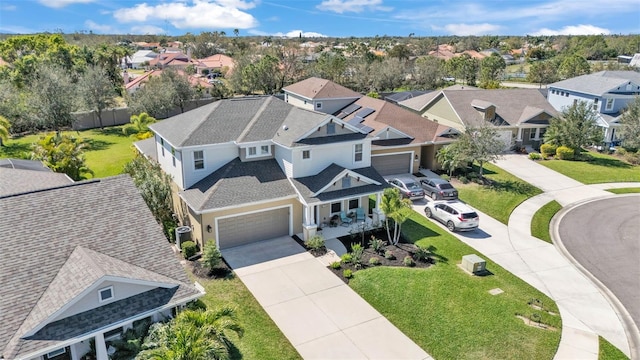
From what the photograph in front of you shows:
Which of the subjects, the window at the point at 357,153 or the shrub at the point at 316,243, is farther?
the window at the point at 357,153

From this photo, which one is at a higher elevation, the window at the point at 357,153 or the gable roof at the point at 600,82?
the gable roof at the point at 600,82

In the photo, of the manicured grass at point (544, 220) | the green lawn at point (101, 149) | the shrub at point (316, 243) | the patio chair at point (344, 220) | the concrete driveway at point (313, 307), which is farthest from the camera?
the green lawn at point (101, 149)

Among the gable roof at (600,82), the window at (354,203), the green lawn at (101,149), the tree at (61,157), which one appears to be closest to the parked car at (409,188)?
the window at (354,203)

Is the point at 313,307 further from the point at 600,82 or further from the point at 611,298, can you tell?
the point at 600,82

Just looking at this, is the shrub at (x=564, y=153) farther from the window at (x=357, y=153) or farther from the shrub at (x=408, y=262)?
the shrub at (x=408, y=262)

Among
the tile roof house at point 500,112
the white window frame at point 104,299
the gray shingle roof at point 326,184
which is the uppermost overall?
the tile roof house at point 500,112

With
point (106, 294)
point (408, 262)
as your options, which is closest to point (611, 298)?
point (408, 262)
